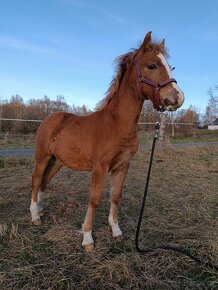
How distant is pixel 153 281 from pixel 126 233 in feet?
4.56

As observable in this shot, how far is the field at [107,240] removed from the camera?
324 cm

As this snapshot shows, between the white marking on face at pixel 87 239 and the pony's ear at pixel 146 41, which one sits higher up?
the pony's ear at pixel 146 41

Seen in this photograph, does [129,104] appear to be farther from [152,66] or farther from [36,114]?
[36,114]

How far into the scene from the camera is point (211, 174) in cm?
941

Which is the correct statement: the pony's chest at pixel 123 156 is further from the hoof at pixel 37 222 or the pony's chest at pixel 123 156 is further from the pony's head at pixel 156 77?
the hoof at pixel 37 222

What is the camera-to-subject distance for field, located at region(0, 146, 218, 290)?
3244 mm

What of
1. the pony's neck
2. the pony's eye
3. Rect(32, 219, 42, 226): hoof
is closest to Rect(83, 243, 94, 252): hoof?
Rect(32, 219, 42, 226): hoof

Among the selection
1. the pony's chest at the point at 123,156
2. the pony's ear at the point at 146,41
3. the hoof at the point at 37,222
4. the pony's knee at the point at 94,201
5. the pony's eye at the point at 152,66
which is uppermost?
the pony's ear at the point at 146,41

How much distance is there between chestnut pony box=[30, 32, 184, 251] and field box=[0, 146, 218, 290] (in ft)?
1.03

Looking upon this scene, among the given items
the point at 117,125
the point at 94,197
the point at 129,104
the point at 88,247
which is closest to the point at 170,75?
the point at 129,104

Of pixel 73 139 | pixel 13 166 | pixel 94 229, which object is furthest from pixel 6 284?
pixel 13 166

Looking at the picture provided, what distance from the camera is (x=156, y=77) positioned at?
3.76 metres

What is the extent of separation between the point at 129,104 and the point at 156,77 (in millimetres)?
542

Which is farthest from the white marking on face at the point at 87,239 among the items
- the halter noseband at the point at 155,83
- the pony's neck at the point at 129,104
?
the halter noseband at the point at 155,83
